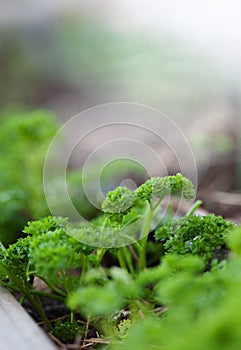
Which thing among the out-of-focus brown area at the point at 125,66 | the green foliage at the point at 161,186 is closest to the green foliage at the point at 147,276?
the green foliage at the point at 161,186

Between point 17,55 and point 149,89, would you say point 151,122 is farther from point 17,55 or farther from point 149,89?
point 17,55

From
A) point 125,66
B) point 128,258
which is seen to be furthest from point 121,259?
point 125,66

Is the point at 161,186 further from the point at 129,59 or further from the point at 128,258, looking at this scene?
the point at 129,59

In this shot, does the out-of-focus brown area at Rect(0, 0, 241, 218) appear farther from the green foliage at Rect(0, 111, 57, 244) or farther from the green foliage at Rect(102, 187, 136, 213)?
the green foliage at Rect(102, 187, 136, 213)

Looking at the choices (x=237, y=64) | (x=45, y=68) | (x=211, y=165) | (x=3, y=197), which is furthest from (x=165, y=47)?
(x=3, y=197)

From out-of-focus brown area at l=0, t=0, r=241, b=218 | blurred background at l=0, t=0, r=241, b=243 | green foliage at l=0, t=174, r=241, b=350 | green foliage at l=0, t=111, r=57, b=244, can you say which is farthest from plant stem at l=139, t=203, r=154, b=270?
blurred background at l=0, t=0, r=241, b=243

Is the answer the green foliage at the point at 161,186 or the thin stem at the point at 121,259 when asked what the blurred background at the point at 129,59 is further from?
the green foliage at the point at 161,186
